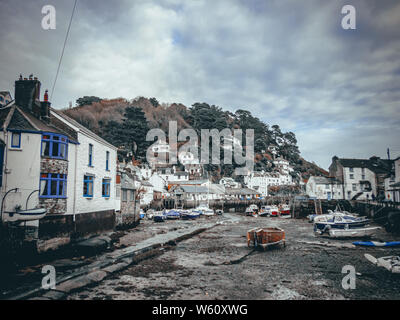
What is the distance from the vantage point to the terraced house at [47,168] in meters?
16.4

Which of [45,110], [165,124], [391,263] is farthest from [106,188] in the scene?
[165,124]

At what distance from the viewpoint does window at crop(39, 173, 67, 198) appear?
17469 millimetres

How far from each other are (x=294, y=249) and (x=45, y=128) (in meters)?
20.6

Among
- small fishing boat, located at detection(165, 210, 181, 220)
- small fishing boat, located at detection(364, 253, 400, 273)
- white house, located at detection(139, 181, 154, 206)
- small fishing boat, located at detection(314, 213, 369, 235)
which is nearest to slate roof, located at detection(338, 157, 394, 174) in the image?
small fishing boat, located at detection(314, 213, 369, 235)

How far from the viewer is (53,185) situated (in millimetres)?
18078

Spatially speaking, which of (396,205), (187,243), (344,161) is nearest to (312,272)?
(187,243)

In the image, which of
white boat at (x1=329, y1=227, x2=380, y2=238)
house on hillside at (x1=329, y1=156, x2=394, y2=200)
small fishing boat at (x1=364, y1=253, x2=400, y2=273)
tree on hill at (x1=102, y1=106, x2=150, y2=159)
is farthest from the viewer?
tree on hill at (x1=102, y1=106, x2=150, y2=159)

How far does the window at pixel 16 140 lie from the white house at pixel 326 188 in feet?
239

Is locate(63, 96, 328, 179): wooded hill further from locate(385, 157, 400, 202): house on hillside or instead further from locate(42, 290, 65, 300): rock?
locate(42, 290, 65, 300): rock

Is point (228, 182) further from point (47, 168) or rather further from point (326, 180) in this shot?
point (47, 168)

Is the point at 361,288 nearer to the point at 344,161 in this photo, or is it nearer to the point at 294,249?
the point at 294,249

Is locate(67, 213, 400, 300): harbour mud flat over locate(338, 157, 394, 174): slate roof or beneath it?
beneath
